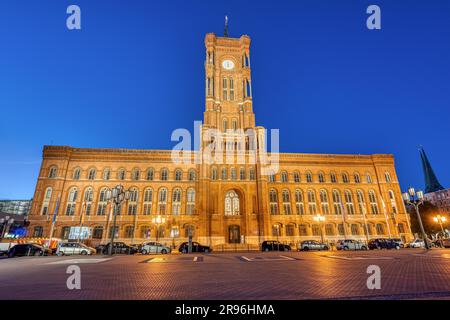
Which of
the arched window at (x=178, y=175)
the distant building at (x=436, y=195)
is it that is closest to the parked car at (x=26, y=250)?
the arched window at (x=178, y=175)

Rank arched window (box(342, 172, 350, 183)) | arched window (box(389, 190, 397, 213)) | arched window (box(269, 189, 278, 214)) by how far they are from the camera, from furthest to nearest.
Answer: arched window (box(342, 172, 350, 183)), arched window (box(389, 190, 397, 213)), arched window (box(269, 189, 278, 214))

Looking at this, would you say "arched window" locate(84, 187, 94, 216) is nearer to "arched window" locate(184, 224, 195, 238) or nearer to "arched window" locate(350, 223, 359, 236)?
"arched window" locate(184, 224, 195, 238)

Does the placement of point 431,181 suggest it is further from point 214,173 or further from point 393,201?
point 214,173

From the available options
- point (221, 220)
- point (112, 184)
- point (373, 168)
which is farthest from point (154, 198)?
point (373, 168)

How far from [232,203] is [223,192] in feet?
11.0

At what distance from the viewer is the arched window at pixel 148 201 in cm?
3893

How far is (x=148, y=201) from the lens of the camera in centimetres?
3959

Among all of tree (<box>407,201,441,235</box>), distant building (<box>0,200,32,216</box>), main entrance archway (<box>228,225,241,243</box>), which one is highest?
distant building (<box>0,200,32,216</box>)

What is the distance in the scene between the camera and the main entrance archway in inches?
1559

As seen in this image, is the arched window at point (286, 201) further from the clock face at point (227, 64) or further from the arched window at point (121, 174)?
the clock face at point (227, 64)

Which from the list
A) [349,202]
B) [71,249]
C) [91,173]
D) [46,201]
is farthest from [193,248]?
[349,202]

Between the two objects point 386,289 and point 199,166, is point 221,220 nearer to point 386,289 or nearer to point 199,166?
point 199,166

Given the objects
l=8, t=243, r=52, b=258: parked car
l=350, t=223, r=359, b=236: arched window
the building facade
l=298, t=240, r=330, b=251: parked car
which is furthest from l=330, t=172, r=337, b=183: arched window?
l=8, t=243, r=52, b=258: parked car

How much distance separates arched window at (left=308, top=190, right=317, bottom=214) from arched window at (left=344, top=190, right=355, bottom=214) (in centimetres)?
643
